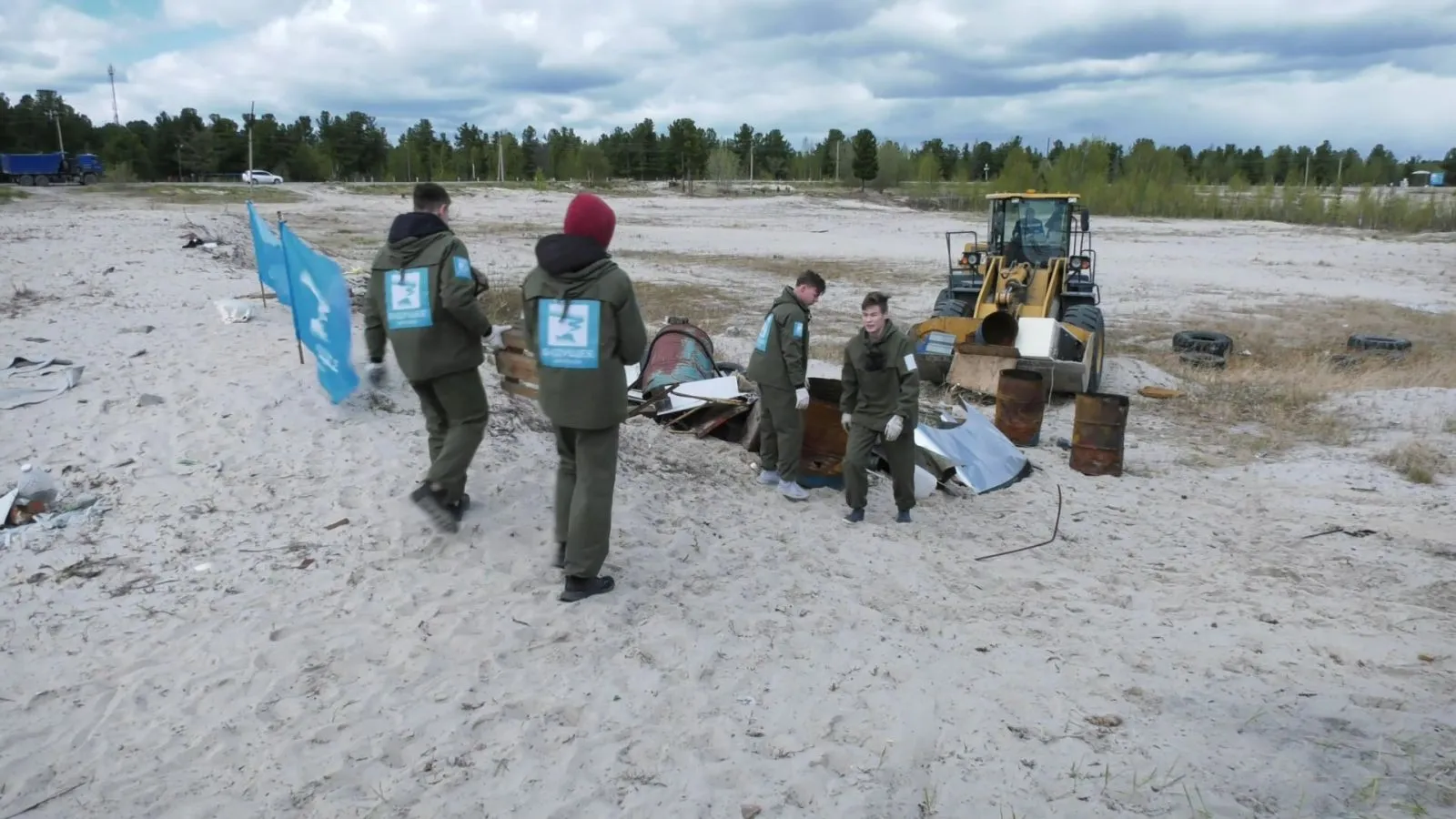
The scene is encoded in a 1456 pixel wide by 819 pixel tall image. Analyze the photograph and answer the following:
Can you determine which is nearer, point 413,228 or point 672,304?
point 413,228

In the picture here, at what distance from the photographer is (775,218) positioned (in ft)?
148

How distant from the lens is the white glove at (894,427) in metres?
5.98

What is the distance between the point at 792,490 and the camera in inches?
258

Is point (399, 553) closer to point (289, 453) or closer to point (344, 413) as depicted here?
point (289, 453)

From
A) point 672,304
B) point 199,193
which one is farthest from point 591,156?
point 672,304

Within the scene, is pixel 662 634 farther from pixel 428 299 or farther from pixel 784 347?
pixel 784 347

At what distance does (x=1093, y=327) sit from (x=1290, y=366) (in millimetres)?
3628

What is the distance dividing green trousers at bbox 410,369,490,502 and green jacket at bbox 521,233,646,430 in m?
0.81

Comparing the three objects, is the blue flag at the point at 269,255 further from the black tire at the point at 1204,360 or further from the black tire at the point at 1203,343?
the black tire at the point at 1203,343

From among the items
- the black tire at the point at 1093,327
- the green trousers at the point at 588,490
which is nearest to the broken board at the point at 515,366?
the green trousers at the point at 588,490

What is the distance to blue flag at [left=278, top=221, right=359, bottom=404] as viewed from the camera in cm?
587

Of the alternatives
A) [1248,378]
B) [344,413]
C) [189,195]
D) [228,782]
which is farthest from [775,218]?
[228,782]

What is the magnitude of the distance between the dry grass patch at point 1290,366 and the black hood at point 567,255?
715 centimetres

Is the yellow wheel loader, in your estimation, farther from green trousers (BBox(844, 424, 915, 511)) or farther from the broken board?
the broken board
